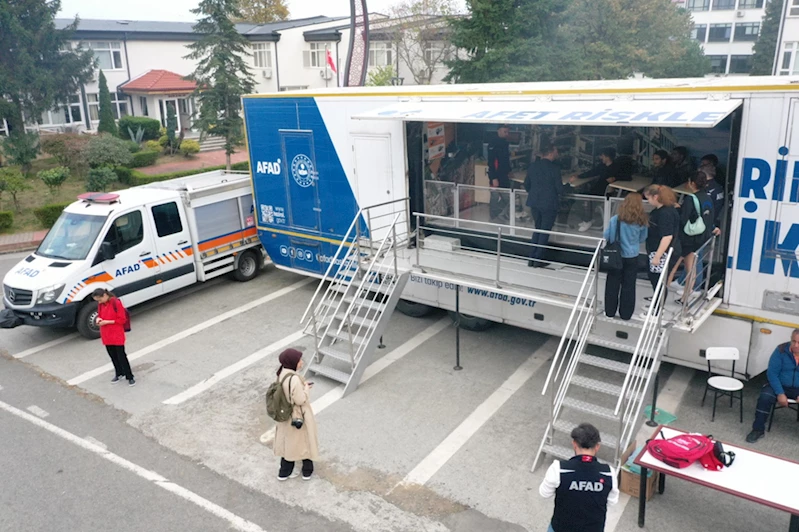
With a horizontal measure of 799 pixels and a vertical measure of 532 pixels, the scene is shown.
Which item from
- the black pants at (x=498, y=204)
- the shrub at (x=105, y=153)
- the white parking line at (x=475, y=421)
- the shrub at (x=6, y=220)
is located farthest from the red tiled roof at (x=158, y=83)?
the white parking line at (x=475, y=421)

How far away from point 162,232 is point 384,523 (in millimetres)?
7253

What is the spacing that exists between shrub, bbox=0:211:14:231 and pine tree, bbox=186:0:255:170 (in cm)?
937

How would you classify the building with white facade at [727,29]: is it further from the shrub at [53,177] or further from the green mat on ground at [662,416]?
the green mat on ground at [662,416]

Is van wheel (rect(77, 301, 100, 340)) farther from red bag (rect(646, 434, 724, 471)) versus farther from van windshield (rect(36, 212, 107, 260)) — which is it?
red bag (rect(646, 434, 724, 471))

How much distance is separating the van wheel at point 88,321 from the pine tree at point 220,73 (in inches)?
638

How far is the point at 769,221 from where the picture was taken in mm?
6875

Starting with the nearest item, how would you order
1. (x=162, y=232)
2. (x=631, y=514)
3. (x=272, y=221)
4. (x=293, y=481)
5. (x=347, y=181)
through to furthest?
1. (x=631, y=514)
2. (x=293, y=481)
3. (x=347, y=181)
4. (x=162, y=232)
5. (x=272, y=221)

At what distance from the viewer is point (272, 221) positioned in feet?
39.7

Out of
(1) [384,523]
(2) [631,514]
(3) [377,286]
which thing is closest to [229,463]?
(1) [384,523]

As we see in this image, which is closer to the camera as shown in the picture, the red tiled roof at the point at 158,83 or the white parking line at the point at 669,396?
the white parking line at the point at 669,396

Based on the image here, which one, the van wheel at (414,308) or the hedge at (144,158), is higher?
the hedge at (144,158)

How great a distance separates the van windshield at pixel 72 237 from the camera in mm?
10375

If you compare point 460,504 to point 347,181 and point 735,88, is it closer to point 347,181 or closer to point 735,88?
point 735,88

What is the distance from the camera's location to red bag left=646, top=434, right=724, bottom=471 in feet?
17.9
